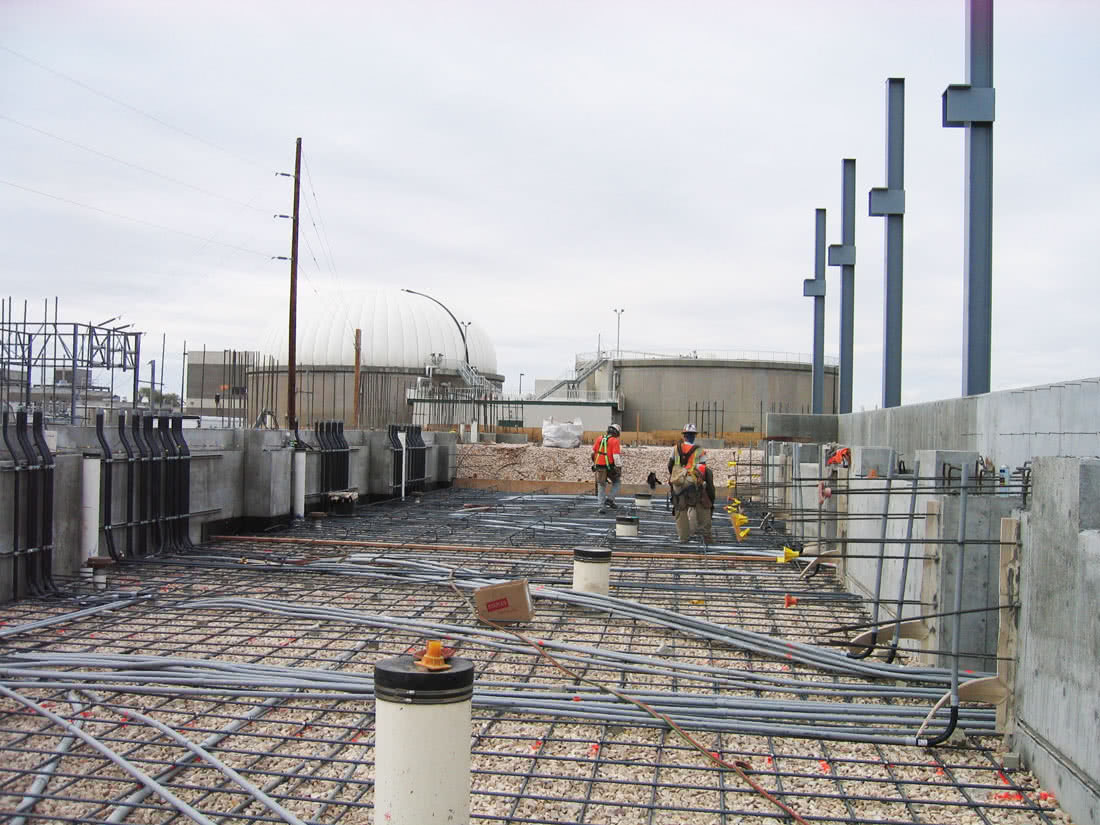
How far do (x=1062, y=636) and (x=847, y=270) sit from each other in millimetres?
18987

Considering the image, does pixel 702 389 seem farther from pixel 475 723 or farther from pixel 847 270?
pixel 475 723

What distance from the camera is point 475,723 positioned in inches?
215

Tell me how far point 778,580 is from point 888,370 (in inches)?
303

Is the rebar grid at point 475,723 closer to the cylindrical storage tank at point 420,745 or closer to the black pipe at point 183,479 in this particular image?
the cylindrical storage tank at point 420,745

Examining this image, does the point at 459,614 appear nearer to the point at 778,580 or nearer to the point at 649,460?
the point at 778,580

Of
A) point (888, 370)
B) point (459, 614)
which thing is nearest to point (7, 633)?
point (459, 614)

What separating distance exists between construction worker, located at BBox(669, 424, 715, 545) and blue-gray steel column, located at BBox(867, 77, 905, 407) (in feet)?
18.7

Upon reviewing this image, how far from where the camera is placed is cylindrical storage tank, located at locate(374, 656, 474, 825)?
331 centimetres

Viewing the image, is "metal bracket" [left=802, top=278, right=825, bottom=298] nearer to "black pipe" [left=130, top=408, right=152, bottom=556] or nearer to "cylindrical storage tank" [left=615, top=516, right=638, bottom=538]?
"cylindrical storage tank" [left=615, top=516, right=638, bottom=538]

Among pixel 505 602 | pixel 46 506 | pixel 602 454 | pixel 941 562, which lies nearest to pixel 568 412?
pixel 602 454

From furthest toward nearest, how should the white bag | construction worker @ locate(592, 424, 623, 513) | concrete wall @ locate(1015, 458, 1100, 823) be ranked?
1. the white bag
2. construction worker @ locate(592, 424, 623, 513)
3. concrete wall @ locate(1015, 458, 1100, 823)

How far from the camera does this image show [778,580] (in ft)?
35.1

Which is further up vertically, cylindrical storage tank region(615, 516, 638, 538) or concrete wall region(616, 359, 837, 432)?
concrete wall region(616, 359, 837, 432)

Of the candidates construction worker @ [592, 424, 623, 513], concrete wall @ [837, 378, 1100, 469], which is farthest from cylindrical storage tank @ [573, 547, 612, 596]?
construction worker @ [592, 424, 623, 513]
